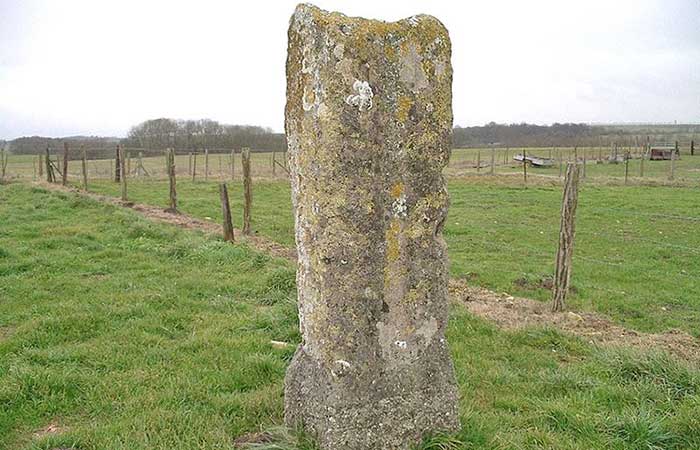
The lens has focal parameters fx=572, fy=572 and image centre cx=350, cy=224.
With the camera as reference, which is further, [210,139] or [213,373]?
[210,139]

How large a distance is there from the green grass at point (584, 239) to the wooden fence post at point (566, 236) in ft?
2.78

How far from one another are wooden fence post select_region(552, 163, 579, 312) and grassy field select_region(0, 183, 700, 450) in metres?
1.26

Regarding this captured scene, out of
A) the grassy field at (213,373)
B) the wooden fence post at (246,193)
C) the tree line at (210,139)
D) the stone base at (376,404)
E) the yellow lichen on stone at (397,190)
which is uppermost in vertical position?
the tree line at (210,139)

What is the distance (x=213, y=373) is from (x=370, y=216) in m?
2.33

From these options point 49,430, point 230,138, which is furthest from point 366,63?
point 230,138

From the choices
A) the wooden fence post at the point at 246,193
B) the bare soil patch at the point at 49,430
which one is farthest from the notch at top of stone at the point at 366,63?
the wooden fence post at the point at 246,193

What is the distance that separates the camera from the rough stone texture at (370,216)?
337 cm

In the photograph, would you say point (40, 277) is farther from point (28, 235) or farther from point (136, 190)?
point (136, 190)

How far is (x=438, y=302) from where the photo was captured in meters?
3.64

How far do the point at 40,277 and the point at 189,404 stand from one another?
5.31m

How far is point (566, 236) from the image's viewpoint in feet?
23.8

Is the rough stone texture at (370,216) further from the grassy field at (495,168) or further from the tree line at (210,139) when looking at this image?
the tree line at (210,139)

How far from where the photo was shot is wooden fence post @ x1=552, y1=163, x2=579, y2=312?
721cm

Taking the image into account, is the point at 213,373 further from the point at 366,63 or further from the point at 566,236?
the point at 566,236
